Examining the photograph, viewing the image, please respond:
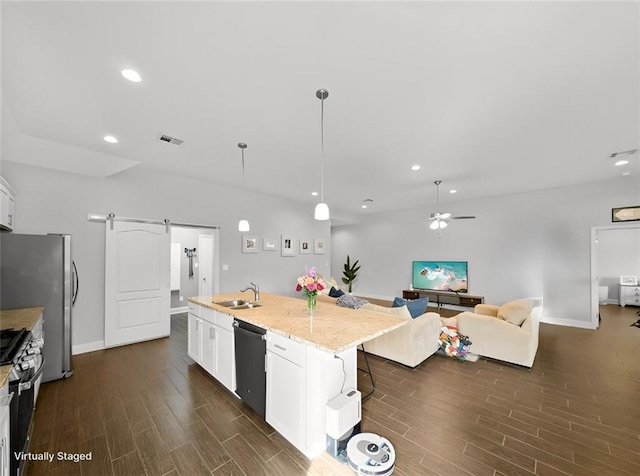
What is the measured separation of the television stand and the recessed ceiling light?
7.09m

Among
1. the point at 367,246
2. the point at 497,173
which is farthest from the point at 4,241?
the point at 367,246

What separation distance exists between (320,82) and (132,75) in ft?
4.84

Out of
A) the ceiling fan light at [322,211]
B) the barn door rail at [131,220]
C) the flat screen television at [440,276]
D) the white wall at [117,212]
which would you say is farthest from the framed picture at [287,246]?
the ceiling fan light at [322,211]

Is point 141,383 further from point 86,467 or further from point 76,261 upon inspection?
point 76,261

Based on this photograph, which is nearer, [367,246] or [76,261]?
[76,261]

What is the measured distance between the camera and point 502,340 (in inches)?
135

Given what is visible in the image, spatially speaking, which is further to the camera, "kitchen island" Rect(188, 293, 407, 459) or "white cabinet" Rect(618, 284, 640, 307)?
"white cabinet" Rect(618, 284, 640, 307)

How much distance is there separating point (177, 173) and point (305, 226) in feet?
11.0

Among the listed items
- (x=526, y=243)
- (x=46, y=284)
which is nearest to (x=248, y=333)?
(x=46, y=284)

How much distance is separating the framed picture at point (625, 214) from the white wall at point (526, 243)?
88 mm

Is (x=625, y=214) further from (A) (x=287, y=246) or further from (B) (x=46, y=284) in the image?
(B) (x=46, y=284)

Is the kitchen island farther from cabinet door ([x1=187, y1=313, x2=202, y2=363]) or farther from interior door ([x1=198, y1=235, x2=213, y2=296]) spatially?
interior door ([x1=198, y1=235, x2=213, y2=296])

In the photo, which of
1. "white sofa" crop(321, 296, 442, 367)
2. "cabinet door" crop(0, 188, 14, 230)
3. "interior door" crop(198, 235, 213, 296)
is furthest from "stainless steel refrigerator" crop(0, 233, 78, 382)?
"white sofa" crop(321, 296, 442, 367)

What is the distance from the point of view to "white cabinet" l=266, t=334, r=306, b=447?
1.88m
